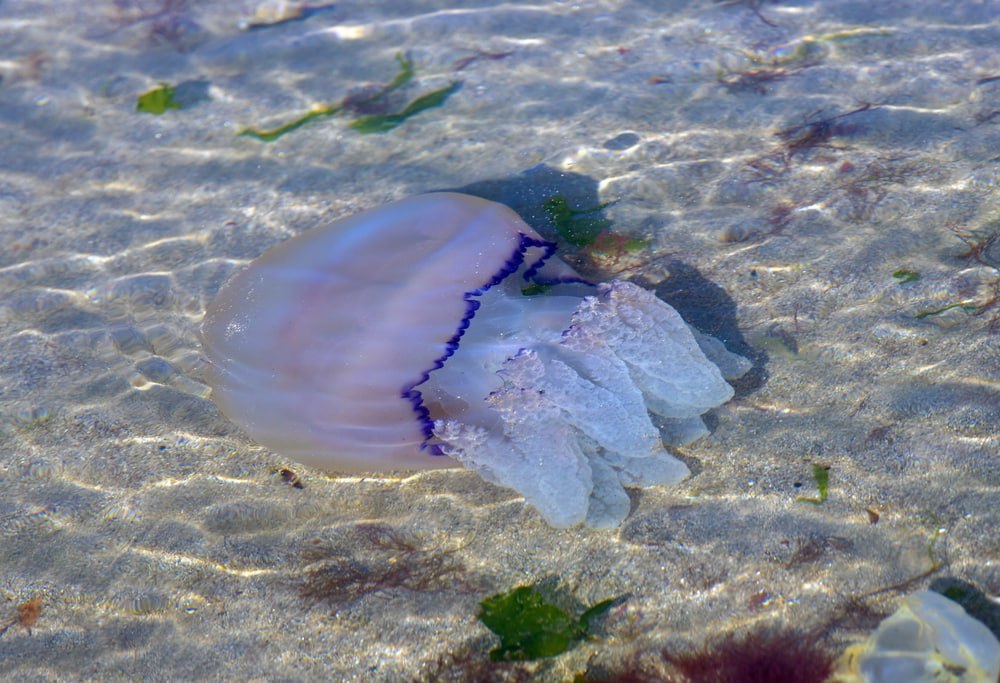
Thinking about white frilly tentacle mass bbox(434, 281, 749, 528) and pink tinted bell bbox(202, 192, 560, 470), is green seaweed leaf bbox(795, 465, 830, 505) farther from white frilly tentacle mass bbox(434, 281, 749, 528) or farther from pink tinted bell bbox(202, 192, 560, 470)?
pink tinted bell bbox(202, 192, 560, 470)

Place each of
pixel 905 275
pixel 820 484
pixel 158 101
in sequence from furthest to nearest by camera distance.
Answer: pixel 158 101 → pixel 905 275 → pixel 820 484

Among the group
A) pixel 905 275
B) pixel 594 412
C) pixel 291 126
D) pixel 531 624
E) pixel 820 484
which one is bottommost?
pixel 531 624

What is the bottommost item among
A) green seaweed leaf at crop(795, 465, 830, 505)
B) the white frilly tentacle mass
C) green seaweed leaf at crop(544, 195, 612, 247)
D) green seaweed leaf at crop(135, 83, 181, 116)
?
green seaweed leaf at crop(795, 465, 830, 505)

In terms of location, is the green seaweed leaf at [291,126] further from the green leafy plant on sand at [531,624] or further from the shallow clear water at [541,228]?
the green leafy plant on sand at [531,624]

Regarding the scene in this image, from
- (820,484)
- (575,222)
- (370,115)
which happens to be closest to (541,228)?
(575,222)

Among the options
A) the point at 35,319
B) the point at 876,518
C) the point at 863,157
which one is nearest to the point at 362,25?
the point at 35,319

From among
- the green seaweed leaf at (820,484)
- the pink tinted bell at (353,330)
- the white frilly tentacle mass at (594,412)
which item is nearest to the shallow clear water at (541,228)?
the green seaweed leaf at (820,484)

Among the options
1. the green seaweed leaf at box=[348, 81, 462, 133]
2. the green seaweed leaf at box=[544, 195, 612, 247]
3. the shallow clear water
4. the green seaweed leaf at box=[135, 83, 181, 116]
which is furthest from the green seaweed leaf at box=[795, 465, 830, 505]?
the green seaweed leaf at box=[135, 83, 181, 116]

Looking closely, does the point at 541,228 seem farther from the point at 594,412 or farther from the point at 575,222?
the point at 594,412
